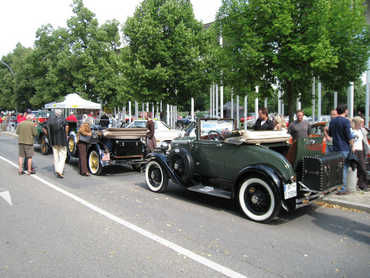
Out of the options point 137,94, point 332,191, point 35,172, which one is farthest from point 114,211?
point 137,94

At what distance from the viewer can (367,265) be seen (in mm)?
3754

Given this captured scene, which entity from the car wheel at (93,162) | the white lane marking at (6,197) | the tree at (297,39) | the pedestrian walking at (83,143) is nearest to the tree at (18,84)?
the pedestrian walking at (83,143)

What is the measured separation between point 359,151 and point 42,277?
6.59 m

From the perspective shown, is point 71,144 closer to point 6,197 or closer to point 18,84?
point 6,197

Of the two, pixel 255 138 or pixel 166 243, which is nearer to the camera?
pixel 166 243

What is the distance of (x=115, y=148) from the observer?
9.48 metres

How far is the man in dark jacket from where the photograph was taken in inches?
287

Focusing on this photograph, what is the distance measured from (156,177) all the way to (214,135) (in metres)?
1.78

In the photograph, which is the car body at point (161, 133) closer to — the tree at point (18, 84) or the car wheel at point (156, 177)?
the car wheel at point (156, 177)

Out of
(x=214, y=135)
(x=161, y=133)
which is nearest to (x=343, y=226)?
(x=214, y=135)

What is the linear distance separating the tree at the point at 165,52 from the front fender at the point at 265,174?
13059 millimetres

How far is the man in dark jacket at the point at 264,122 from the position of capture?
729cm

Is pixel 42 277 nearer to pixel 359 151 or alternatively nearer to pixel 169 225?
pixel 169 225

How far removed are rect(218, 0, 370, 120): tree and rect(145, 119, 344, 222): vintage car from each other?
12.4ft
